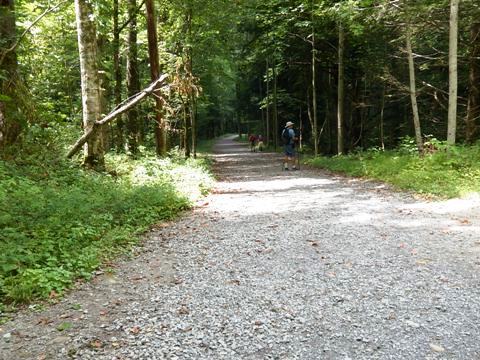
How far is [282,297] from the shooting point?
4504 millimetres

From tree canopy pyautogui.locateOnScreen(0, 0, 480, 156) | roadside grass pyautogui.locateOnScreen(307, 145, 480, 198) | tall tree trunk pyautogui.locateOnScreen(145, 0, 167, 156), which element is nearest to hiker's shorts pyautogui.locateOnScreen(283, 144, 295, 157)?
roadside grass pyautogui.locateOnScreen(307, 145, 480, 198)

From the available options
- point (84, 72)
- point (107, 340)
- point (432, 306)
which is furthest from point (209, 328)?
point (84, 72)

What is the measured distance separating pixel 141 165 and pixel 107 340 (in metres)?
10.2

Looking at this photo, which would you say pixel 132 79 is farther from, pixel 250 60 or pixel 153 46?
pixel 250 60

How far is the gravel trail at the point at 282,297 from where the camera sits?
138 inches

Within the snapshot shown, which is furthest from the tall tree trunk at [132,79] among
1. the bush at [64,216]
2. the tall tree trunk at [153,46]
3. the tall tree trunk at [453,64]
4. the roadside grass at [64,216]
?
the tall tree trunk at [453,64]

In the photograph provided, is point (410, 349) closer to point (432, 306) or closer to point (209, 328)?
point (432, 306)

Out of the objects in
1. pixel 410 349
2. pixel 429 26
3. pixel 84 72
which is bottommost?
pixel 410 349

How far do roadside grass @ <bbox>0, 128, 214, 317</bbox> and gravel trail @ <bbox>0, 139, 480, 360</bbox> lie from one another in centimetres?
35

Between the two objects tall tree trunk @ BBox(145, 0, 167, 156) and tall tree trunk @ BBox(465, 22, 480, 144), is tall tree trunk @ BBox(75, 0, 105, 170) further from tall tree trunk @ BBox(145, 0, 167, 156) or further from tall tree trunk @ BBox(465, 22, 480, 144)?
tall tree trunk @ BBox(465, 22, 480, 144)

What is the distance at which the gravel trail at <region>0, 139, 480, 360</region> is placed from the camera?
3.51 m

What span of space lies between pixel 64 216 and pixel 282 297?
13.9ft

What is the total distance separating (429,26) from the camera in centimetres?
1376

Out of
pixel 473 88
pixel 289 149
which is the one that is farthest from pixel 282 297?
pixel 473 88
